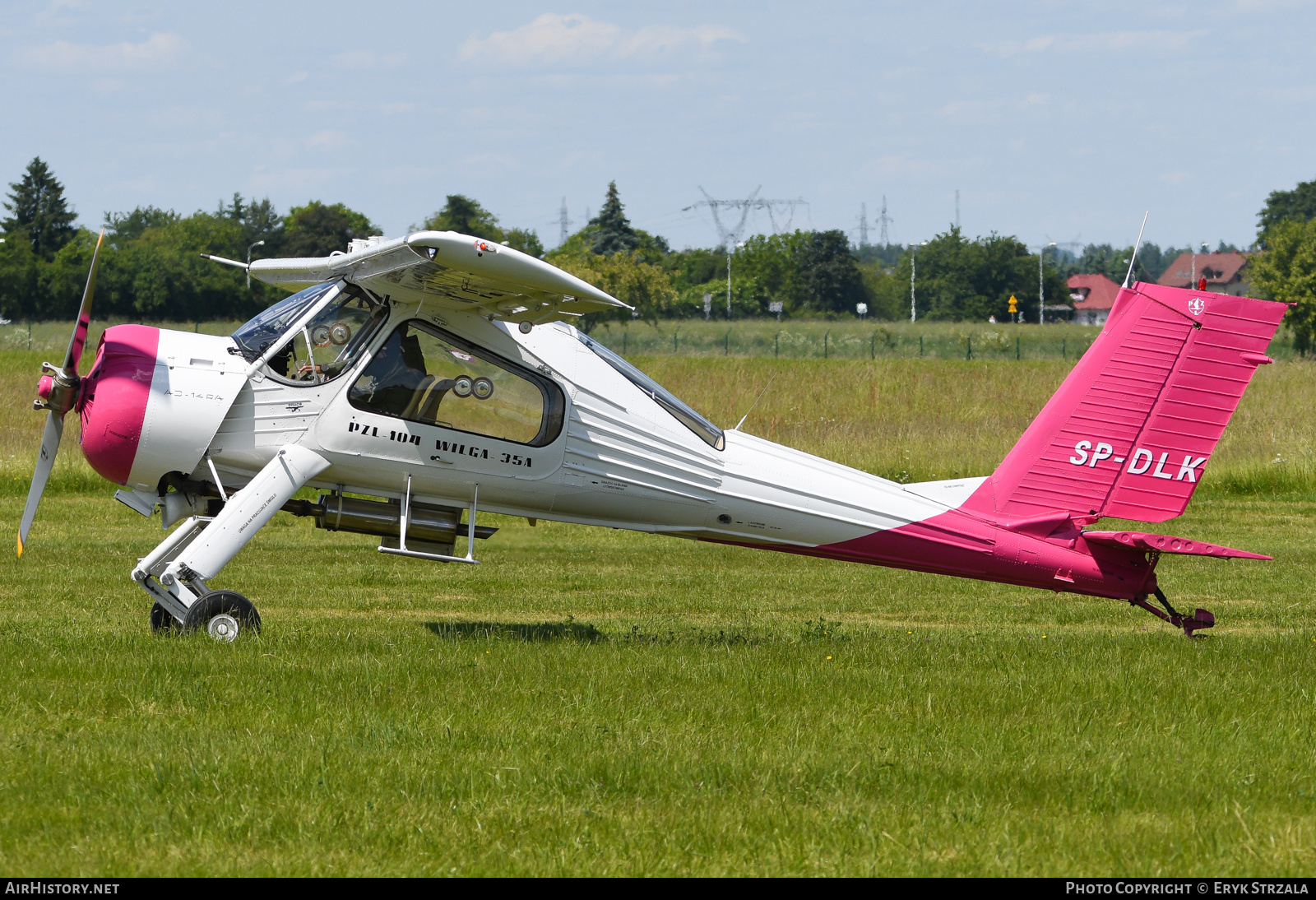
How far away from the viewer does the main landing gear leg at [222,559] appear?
9.20 meters

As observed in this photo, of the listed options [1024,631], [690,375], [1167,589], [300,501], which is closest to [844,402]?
[690,375]

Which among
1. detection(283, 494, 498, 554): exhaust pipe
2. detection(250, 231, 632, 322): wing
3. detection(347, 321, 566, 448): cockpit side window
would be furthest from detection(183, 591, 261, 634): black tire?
detection(250, 231, 632, 322): wing

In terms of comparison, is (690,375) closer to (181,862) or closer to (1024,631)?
(1024,631)

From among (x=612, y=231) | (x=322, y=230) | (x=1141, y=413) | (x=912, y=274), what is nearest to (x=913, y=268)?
(x=912, y=274)

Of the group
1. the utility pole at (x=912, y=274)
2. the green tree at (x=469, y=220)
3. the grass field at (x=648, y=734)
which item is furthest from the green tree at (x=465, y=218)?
the grass field at (x=648, y=734)

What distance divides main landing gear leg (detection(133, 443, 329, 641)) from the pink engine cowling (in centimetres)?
82

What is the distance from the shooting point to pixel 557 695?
25.0 ft

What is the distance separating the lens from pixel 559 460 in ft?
33.6

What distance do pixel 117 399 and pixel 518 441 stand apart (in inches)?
117

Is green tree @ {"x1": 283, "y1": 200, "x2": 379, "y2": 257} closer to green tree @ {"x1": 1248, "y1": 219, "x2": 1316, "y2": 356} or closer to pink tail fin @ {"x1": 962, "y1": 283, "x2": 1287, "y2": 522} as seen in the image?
green tree @ {"x1": 1248, "y1": 219, "x2": 1316, "y2": 356}

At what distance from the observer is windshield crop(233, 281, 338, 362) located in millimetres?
9820

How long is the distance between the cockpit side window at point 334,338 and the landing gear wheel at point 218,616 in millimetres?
1750
